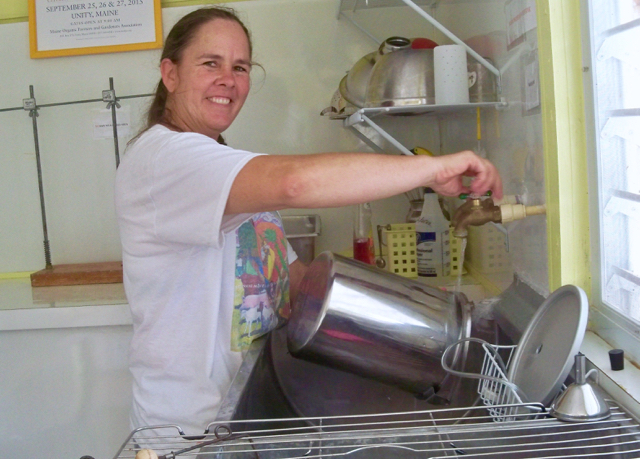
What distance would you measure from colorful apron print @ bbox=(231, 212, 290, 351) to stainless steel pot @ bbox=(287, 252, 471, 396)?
11 cm

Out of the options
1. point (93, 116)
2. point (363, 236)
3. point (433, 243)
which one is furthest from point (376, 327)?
point (93, 116)

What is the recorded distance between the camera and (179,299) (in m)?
1.07

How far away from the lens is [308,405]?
121cm

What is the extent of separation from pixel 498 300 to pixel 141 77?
1.40 meters

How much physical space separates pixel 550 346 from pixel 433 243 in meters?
0.91

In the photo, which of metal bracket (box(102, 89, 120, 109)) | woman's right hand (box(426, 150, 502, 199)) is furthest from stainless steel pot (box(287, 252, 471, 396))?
metal bracket (box(102, 89, 120, 109))

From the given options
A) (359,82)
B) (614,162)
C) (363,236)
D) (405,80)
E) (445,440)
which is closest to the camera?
(445,440)

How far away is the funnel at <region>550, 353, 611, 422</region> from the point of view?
0.69 m

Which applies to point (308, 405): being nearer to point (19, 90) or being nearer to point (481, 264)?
point (481, 264)

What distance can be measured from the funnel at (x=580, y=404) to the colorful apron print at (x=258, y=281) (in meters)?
0.57

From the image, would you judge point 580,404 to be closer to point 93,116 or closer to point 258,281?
point 258,281

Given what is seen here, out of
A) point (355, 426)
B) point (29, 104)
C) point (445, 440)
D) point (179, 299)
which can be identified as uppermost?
point (29, 104)

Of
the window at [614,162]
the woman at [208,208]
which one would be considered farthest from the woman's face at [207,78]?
the window at [614,162]

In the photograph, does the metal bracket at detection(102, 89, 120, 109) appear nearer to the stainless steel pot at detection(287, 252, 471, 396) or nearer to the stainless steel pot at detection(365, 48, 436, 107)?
the stainless steel pot at detection(365, 48, 436, 107)
